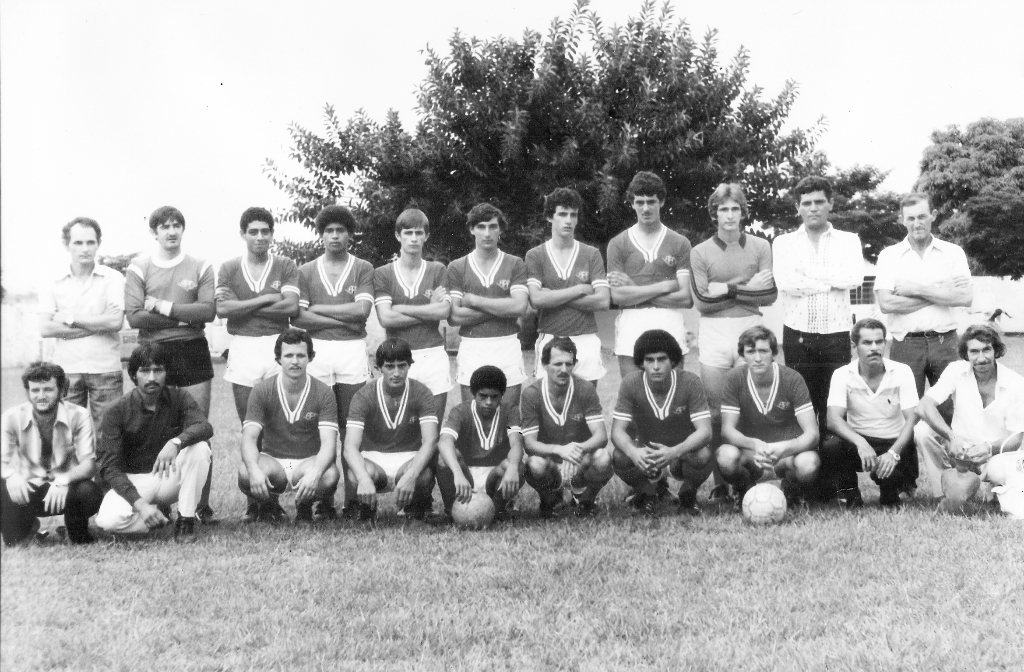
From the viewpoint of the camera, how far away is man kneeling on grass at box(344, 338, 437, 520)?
562 cm

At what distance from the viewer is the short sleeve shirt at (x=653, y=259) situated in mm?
6168

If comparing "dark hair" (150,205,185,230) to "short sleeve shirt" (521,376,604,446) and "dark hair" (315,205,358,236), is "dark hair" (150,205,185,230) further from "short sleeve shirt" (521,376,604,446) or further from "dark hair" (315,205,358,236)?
"short sleeve shirt" (521,376,604,446)

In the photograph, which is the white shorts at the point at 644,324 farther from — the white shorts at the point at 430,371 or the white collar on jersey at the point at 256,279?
the white collar on jersey at the point at 256,279

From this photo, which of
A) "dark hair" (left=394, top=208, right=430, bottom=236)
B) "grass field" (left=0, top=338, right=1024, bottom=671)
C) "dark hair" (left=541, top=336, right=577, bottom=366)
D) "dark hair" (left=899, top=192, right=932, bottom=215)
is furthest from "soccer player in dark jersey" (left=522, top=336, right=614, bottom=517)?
"dark hair" (left=899, top=192, right=932, bottom=215)

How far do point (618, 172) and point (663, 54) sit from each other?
1.17m

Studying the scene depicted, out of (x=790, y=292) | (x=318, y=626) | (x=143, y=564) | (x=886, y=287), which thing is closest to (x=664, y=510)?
(x=790, y=292)

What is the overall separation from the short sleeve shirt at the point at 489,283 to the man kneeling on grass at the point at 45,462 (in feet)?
8.08

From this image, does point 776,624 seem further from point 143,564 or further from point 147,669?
point 143,564

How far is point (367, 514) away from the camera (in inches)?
229

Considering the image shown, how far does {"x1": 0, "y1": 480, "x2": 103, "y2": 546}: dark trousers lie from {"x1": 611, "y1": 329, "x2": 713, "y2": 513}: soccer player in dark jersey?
3219 mm

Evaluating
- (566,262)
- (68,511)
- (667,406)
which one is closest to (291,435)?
(68,511)

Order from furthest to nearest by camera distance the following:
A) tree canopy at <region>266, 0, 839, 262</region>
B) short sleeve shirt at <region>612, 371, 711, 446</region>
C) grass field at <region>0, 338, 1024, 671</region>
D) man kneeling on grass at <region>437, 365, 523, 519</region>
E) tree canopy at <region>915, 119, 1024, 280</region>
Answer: tree canopy at <region>266, 0, 839, 262</region>, tree canopy at <region>915, 119, 1024, 280</region>, short sleeve shirt at <region>612, 371, 711, 446</region>, man kneeling on grass at <region>437, 365, 523, 519</region>, grass field at <region>0, 338, 1024, 671</region>

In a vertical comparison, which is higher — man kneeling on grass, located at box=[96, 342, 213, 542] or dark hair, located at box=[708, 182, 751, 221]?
dark hair, located at box=[708, 182, 751, 221]

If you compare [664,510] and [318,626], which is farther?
[664,510]
